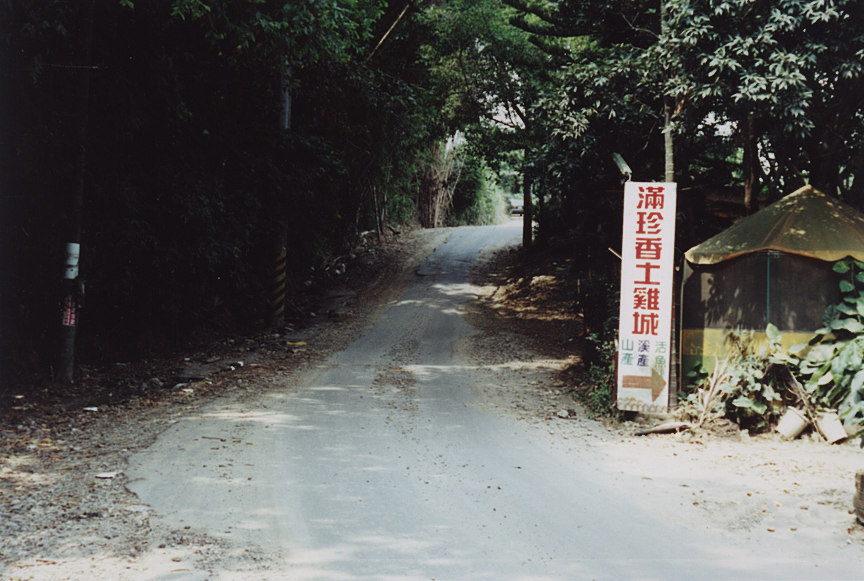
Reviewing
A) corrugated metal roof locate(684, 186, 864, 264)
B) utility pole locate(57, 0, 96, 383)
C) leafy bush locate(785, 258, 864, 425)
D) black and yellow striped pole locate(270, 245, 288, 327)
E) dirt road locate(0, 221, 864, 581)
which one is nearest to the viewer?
dirt road locate(0, 221, 864, 581)

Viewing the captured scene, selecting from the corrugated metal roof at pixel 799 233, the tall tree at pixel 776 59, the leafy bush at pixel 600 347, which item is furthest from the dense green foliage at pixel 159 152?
the corrugated metal roof at pixel 799 233

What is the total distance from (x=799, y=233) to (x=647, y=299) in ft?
6.84

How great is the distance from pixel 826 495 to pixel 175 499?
562 cm

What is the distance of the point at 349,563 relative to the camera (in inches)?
159

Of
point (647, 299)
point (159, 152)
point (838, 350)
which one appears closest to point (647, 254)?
point (647, 299)

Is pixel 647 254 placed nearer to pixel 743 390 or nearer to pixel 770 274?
pixel 770 274

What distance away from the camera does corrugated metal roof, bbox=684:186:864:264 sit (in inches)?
300

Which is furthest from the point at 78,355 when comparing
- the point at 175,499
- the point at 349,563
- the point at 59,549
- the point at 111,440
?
the point at 349,563

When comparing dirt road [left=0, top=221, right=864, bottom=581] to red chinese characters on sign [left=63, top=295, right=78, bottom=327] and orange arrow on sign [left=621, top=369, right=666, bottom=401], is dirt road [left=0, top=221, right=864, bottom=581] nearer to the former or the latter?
orange arrow on sign [left=621, top=369, right=666, bottom=401]

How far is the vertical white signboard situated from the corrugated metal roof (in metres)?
0.76

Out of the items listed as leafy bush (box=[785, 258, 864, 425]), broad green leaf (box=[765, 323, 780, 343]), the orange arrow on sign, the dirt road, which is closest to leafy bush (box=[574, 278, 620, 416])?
the orange arrow on sign

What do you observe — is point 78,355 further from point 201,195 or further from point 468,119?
point 468,119

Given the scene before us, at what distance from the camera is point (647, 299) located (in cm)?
799

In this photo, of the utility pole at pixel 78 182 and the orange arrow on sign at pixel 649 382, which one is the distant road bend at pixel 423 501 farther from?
the utility pole at pixel 78 182
